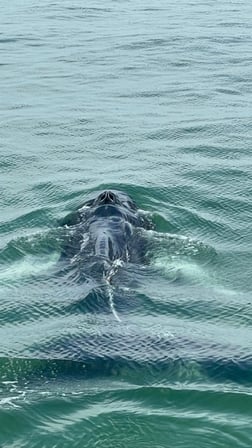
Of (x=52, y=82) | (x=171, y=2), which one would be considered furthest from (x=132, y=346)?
(x=171, y=2)

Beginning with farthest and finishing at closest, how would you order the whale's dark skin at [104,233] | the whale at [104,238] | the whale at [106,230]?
the whale at [106,230]
the whale's dark skin at [104,233]
the whale at [104,238]

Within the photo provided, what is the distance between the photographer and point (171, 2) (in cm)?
7138

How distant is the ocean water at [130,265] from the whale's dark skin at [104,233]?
19.0 inches

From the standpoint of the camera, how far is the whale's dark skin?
790 inches

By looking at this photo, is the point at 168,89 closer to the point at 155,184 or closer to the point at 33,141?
the point at 33,141

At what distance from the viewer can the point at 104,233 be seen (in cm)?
2105

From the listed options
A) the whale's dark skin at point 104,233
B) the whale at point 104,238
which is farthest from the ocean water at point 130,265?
the whale's dark skin at point 104,233

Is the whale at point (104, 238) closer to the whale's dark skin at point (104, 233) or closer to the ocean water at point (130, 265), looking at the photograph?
the whale's dark skin at point (104, 233)

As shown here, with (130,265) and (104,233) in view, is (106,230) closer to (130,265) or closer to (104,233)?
(104,233)

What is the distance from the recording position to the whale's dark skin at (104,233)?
20062 millimetres

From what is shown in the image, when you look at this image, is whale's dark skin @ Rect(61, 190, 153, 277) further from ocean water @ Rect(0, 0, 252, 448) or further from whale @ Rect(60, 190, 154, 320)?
ocean water @ Rect(0, 0, 252, 448)

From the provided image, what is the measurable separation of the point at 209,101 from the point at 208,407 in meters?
26.6

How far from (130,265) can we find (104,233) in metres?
1.41

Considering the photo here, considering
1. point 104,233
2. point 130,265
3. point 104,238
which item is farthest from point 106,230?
point 130,265
